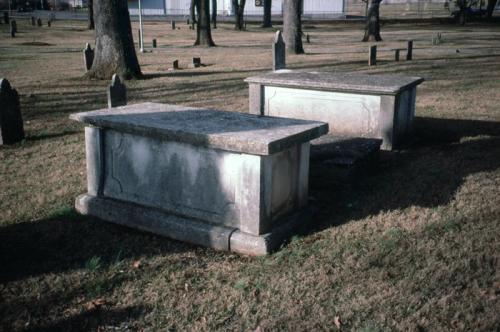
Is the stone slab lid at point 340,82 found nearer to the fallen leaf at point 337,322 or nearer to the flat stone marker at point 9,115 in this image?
the flat stone marker at point 9,115

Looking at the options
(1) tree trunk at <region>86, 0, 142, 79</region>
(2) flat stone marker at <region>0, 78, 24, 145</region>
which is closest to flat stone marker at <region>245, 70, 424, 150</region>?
(2) flat stone marker at <region>0, 78, 24, 145</region>

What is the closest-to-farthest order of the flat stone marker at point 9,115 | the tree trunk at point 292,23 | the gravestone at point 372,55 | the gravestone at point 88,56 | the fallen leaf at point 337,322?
the fallen leaf at point 337,322 → the flat stone marker at point 9,115 → the gravestone at point 88,56 → the gravestone at point 372,55 → the tree trunk at point 292,23

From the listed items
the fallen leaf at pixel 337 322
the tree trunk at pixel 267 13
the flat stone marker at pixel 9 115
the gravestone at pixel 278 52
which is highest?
the tree trunk at pixel 267 13

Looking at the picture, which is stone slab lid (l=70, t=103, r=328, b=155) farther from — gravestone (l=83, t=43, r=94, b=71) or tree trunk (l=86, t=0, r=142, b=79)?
gravestone (l=83, t=43, r=94, b=71)

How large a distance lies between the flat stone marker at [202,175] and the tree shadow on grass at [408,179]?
24.3 inches

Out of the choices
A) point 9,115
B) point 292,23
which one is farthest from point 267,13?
point 9,115

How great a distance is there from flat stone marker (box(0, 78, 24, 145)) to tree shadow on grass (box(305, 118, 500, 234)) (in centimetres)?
520

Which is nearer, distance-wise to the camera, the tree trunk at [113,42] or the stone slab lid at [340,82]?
the stone slab lid at [340,82]

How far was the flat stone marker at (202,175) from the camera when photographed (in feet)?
15.0

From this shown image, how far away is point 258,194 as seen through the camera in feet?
14.8

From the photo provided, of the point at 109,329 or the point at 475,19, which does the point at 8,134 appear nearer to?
the point at 109,329

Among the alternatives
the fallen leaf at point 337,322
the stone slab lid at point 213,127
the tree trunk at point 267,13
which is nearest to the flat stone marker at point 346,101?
the stone slab lid at point 213,127

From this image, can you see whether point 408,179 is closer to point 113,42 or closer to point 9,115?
point 9,115

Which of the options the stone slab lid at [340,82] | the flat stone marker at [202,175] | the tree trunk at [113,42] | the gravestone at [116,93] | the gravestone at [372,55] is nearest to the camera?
the flat stone marker at [202,175]
